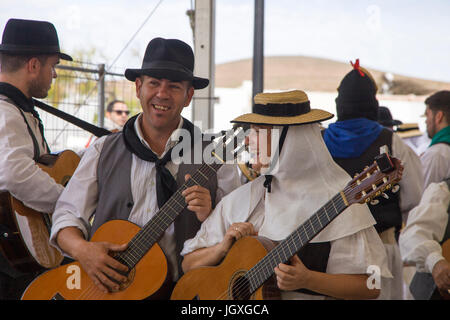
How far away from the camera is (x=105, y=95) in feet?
12.3

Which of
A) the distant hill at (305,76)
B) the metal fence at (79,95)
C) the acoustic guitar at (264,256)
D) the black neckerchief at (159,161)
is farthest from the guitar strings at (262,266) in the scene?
the metal fence at (79,95)

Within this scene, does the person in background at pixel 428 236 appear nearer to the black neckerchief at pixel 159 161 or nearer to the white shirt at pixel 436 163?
the white shirt at pixel 436 163

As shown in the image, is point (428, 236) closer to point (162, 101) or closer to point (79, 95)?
point (162, 101)

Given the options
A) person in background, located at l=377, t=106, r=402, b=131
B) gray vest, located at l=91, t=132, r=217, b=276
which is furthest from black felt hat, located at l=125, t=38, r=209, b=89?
person in background, located at l=377, t=106, r=402, b=131

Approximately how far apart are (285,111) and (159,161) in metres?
0.63

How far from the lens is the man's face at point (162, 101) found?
7.22 feet

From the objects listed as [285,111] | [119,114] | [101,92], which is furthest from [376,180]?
[119,114]

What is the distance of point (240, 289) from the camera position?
1954 mm

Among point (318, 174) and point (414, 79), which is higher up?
point (414, 79)

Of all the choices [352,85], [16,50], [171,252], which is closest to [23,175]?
[16,50]
